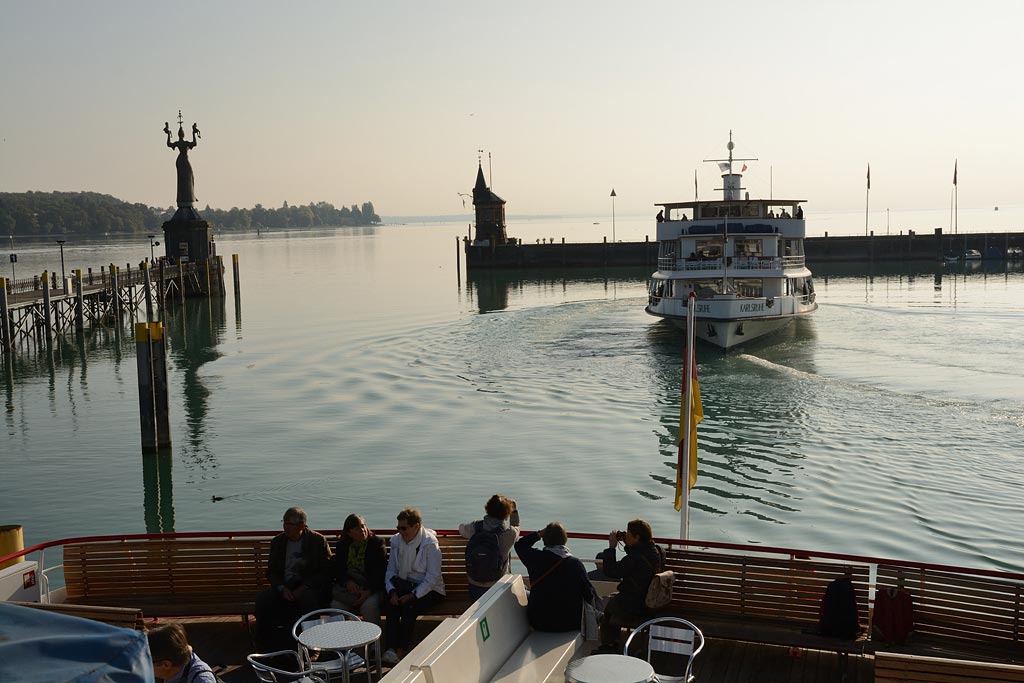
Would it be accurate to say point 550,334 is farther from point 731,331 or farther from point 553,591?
point 553,591

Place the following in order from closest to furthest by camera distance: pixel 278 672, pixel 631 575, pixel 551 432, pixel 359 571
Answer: pixel 278 672
pixel 631 575
pixel 359 571
pixel 551 432

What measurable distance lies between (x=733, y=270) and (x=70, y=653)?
41038 millimetres

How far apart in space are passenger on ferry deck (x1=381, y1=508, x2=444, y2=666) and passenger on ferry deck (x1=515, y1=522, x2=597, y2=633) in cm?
111

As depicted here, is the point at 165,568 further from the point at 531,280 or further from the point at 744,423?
the point at 531,280

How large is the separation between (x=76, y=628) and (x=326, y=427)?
24.4 metres

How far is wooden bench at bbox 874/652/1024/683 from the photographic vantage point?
21.2ft

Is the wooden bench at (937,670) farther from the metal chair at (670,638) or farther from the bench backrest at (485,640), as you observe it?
the bench backrest at (485,640)

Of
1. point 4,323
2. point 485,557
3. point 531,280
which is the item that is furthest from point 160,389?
point 531,280

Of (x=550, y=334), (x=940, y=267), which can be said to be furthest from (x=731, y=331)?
(x=940, y=267)

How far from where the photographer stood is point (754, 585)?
9.12 metres

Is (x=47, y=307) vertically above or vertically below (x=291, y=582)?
above

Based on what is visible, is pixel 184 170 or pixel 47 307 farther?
pixel 184 170

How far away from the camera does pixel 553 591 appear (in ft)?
28.1

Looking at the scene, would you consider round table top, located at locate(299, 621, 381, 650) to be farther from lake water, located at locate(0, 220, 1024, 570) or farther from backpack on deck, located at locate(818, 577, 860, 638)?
lake water, located at locate(0, 220, 1024, 570)
